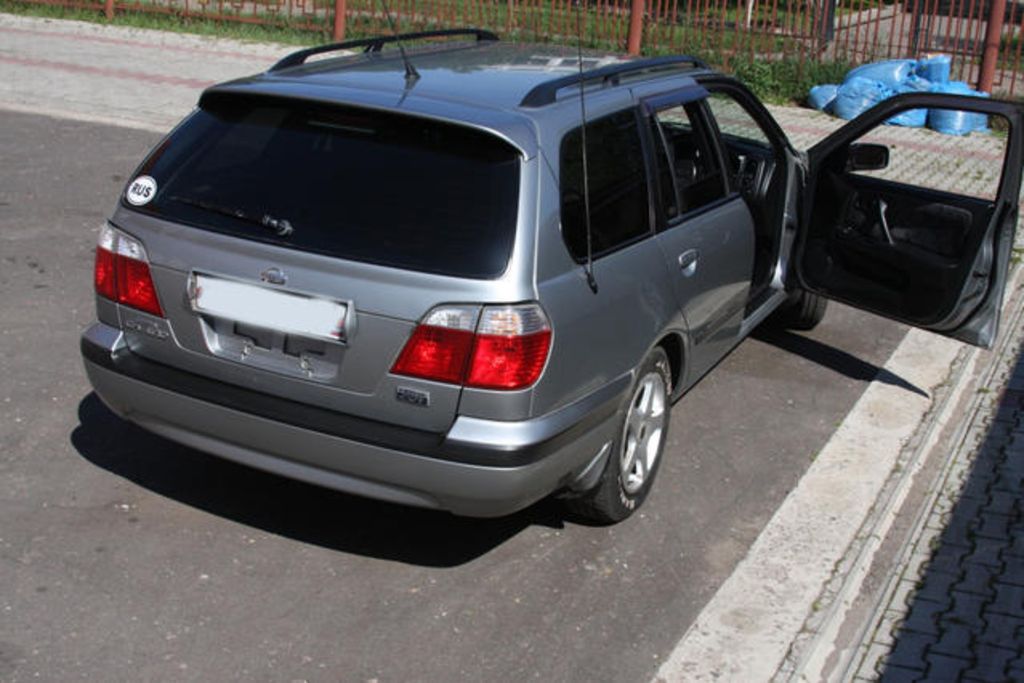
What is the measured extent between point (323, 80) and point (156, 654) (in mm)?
2091

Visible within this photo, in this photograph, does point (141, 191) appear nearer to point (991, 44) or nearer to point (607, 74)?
point (607, 74)

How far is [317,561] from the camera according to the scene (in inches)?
193

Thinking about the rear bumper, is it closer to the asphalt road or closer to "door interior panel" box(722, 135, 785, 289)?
the asphalt road

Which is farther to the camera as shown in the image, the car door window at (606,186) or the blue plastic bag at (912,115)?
the blue plastic bag at (912,115)

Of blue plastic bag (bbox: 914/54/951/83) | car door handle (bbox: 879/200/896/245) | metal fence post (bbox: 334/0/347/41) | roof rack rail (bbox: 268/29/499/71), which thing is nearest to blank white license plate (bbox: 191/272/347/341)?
roof rack rail (bbox: 268/29/499/71)

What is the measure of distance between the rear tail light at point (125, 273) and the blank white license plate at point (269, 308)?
234 mm

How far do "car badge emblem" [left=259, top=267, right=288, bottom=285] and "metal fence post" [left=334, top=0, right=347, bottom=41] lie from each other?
556 inches

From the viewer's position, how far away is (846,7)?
19.3m

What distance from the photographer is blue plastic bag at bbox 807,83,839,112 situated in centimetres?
1550

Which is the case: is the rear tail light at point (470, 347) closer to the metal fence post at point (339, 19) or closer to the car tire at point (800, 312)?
the car tire at point (800, 312)

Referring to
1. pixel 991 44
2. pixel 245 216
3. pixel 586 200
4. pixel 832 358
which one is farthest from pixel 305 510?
pixel 991 44

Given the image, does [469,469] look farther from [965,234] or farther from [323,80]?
[965,234]

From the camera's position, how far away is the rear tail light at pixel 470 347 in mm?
4301

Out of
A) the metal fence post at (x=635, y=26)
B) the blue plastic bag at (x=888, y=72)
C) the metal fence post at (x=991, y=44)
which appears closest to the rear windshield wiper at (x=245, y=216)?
the blue plastic bag at (x=888, y=72)
